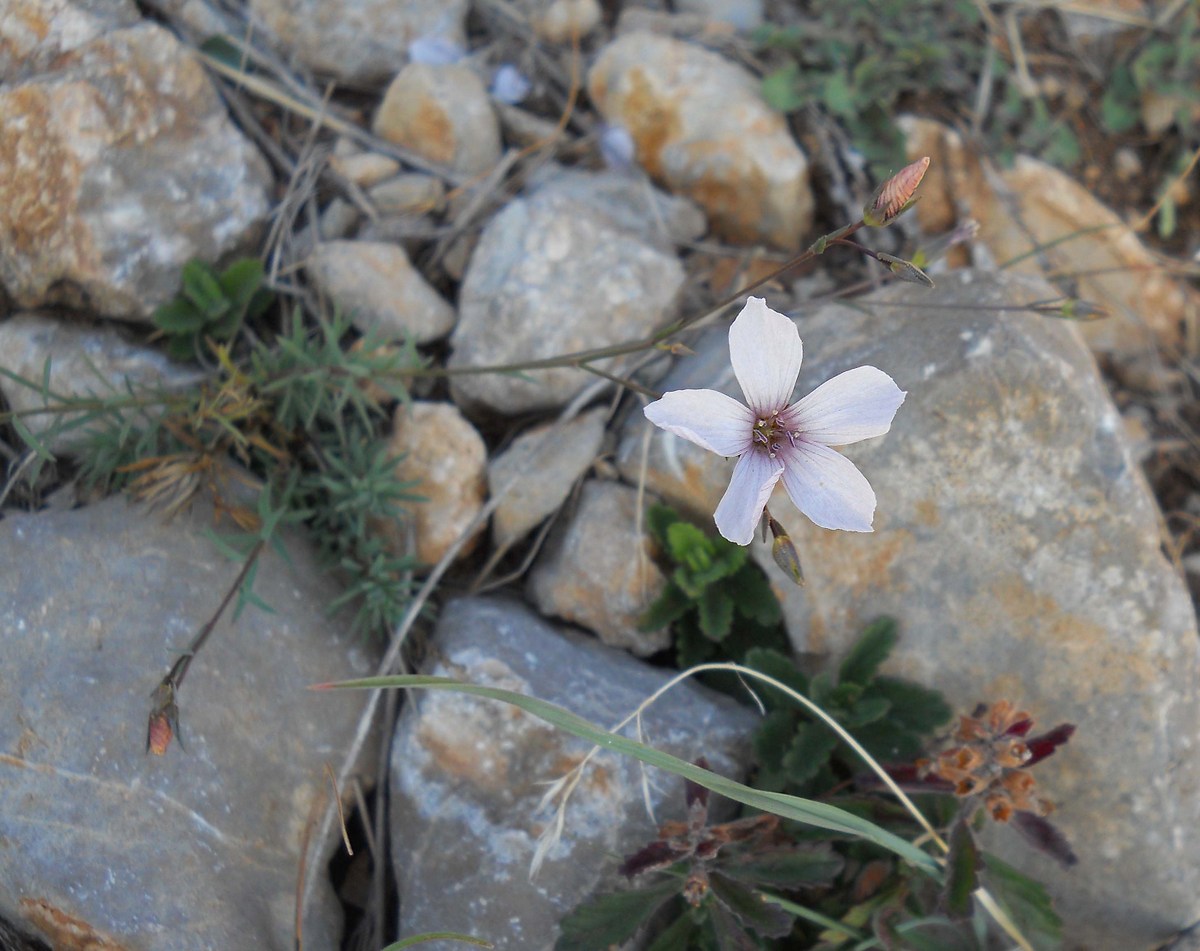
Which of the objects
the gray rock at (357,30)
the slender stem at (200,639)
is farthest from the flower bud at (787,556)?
the gray rock at (357,30)

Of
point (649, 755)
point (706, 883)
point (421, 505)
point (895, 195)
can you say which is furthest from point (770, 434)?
point (421, 505)

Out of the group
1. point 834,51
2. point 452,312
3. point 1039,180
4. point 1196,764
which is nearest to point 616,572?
point 452,312

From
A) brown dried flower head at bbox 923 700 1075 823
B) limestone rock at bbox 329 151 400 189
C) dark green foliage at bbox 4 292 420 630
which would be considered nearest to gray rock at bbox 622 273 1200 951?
brown dried flower head at bbox 923 700 1075 823

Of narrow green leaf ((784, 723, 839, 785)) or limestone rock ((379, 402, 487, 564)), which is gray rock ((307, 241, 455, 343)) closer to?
limestone rock ((379, 402, 487, 564))

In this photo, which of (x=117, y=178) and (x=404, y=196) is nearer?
(x=117, y=178)

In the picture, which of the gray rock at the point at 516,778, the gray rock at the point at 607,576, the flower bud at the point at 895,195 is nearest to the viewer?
the flower bud at the point at 895,195

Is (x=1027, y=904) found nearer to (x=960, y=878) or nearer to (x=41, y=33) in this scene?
(x=960, y=878)

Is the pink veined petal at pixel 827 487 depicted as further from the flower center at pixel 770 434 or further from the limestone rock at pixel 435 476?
the limestone rock at pixel 435 476
